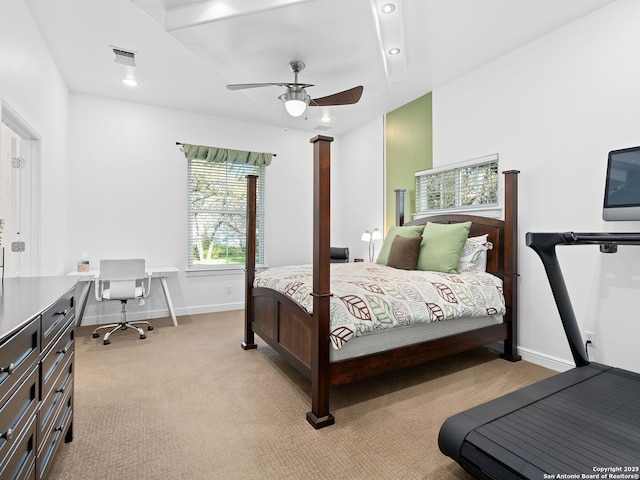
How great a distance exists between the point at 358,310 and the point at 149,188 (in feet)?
12.1

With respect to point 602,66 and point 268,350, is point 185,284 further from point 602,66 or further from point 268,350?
point 602,66

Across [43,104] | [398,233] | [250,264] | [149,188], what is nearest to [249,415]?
[250,264]

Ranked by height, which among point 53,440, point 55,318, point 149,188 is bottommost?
point 53,440

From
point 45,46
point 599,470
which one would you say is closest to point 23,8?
point 45,46

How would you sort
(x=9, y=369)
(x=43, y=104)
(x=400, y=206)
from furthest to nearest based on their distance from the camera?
1. (x=400, y=206)
2. (x=43, y=104)
3. (x=9, y=369)

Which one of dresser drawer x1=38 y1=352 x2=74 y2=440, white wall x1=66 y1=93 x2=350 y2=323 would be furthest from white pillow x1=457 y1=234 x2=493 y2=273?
dresser drawer x1=38 y1=352 x2=74 y2=440

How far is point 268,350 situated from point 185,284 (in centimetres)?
207

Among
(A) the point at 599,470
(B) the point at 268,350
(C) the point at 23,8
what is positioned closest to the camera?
(A) the point at 599,470

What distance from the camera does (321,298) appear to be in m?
2.14

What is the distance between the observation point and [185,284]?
4906 millimetres

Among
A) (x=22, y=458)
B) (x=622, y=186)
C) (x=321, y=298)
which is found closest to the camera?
(x=22, y=458)

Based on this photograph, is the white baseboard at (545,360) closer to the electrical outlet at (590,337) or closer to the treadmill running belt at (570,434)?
the electrical outlet at (590,337)

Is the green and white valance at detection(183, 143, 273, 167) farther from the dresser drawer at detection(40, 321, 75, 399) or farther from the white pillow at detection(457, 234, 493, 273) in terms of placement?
the dresser drawer at detection(40, 321, 75, 399)

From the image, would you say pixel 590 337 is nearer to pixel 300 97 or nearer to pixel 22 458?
pixel 300 97
